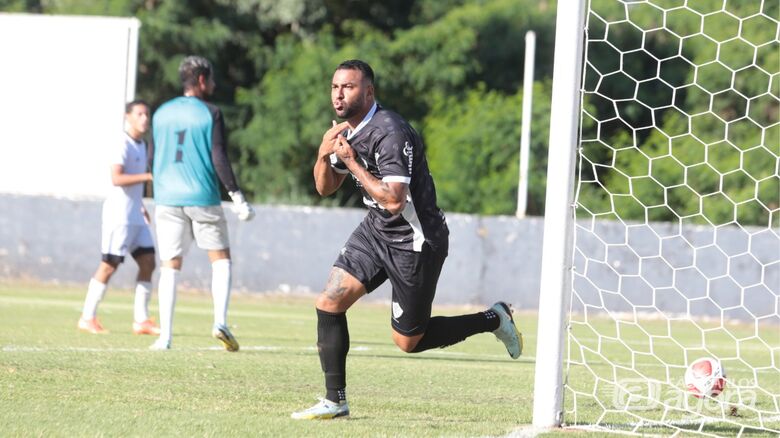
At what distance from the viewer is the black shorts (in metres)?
6.48

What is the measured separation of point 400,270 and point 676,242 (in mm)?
13478

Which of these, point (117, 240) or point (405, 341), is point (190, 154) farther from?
point (405, 341)

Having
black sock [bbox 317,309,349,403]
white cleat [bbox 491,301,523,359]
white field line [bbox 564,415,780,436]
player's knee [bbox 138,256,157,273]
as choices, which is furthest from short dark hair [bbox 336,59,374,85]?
player's knee [bbox 138,256,157,273]

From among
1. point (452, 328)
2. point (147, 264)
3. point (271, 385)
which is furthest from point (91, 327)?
point (452, 328)

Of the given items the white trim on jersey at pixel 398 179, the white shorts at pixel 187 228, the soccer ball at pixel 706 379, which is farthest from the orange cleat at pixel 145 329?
the white trim on jersey at pixel 398 179

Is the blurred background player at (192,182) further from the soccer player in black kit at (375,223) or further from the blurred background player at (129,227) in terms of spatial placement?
the soccer player in black kit at (375,223)

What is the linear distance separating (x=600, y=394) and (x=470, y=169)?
59.4 feet

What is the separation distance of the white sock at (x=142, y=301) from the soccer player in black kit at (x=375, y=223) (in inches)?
196

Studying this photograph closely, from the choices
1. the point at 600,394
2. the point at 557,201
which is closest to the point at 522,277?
the point at 600,394

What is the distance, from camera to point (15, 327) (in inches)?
439

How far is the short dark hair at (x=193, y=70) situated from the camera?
9.74m

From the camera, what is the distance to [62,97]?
22.7 metres

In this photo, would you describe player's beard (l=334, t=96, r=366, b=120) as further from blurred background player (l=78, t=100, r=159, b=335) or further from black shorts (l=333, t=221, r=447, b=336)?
blurred background player (l=78, t=100, r=159, b=335)

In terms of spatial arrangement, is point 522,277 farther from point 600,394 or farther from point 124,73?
point 600,394
